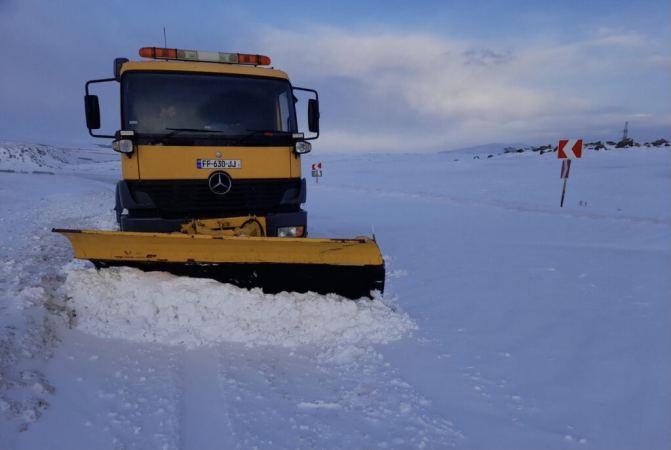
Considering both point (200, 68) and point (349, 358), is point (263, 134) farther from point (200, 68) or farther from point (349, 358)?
point (349, 358)

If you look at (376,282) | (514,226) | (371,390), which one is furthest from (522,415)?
(514,226)

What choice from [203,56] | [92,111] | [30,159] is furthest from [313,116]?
[30,159]

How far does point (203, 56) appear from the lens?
17.8 feet

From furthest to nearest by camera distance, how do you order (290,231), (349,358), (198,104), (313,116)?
(313,116) < (290,231) < (198,104) < (349,358)

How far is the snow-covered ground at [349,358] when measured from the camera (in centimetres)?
259

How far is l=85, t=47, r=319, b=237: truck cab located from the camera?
183 inches

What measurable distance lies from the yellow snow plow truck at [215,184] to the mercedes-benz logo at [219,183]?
11mm

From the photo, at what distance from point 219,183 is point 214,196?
16 centimetres

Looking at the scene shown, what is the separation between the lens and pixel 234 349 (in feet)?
11.8

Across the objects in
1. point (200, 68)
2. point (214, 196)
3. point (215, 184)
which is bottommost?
point (214, 196)

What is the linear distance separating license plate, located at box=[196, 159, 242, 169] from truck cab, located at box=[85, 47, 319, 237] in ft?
0.03

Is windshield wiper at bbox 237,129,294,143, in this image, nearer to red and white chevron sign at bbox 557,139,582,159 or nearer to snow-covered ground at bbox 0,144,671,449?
snow-covered ground at bbox 0,144,671,449

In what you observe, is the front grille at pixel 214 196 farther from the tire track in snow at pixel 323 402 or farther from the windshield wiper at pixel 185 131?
the tire track in snow at pixel 323 402

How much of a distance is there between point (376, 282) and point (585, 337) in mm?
1933
